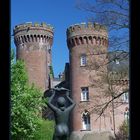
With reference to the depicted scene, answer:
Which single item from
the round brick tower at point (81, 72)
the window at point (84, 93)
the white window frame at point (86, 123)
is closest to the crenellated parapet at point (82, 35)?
the round brick tower at point (81, 72)

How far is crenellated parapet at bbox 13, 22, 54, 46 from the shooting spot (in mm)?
75250

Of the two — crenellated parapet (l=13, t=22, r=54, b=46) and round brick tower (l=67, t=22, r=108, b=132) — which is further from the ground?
crenellated parapet (l=13, t=22, r=54, b=46)

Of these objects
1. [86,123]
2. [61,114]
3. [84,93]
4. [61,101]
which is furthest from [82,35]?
[61,101]

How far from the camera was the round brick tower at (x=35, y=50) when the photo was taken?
74.1 meters

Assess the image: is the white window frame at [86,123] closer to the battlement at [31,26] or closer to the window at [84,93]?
the window at [84,93]

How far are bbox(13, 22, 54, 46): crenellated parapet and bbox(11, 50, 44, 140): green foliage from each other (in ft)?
110

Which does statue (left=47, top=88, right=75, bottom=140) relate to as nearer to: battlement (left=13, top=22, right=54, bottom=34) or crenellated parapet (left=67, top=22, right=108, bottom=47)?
crenellated parapet (left=67, top=22, right=108, bottom=47)

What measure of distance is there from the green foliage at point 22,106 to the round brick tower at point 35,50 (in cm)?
3223

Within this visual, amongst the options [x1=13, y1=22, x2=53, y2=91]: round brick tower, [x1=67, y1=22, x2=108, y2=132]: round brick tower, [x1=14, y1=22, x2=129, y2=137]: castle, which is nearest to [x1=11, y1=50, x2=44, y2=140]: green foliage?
[x1=14, y1=22, x2=129, y2=137]: castle

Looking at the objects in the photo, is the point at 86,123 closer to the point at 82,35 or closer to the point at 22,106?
the point at 82,35

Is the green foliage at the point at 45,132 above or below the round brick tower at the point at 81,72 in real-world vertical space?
below
